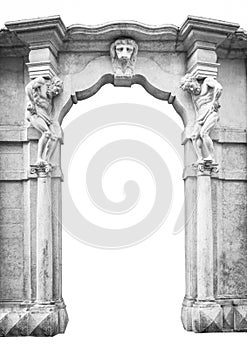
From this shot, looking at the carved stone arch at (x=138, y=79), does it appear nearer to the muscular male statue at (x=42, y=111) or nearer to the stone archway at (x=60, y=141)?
the stone archway at (x=60, y=141)

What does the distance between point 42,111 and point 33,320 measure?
98.0 inches

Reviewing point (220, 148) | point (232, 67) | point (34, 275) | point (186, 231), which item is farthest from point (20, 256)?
point (232, 67)

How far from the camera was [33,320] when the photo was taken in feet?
29.1

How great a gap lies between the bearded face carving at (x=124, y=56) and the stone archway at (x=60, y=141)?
1cm

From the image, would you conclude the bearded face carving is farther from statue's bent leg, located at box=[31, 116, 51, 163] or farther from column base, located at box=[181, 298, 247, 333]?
column base, located at box=[181, 298, 247, 333]

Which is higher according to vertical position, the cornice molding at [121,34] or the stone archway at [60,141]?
the cornice molding at [121,34]

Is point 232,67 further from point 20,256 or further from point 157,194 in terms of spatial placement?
point 20,256

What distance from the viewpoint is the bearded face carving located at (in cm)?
931

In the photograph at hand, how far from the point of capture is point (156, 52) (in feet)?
31.4

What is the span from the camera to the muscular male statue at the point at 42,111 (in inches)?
356

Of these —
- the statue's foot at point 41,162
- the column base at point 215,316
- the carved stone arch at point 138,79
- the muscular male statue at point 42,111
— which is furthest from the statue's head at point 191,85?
the column base at point 215,316

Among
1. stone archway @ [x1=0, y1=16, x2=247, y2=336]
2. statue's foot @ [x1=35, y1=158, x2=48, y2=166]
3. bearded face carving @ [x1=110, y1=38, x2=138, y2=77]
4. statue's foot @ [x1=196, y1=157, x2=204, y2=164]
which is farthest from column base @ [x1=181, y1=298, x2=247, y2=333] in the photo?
bearded face carving @ [x1=110, y1=38, x2=138, y2=77]

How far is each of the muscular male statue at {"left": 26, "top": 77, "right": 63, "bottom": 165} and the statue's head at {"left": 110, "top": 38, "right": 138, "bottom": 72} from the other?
0.81m

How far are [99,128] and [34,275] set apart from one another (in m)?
2.02
